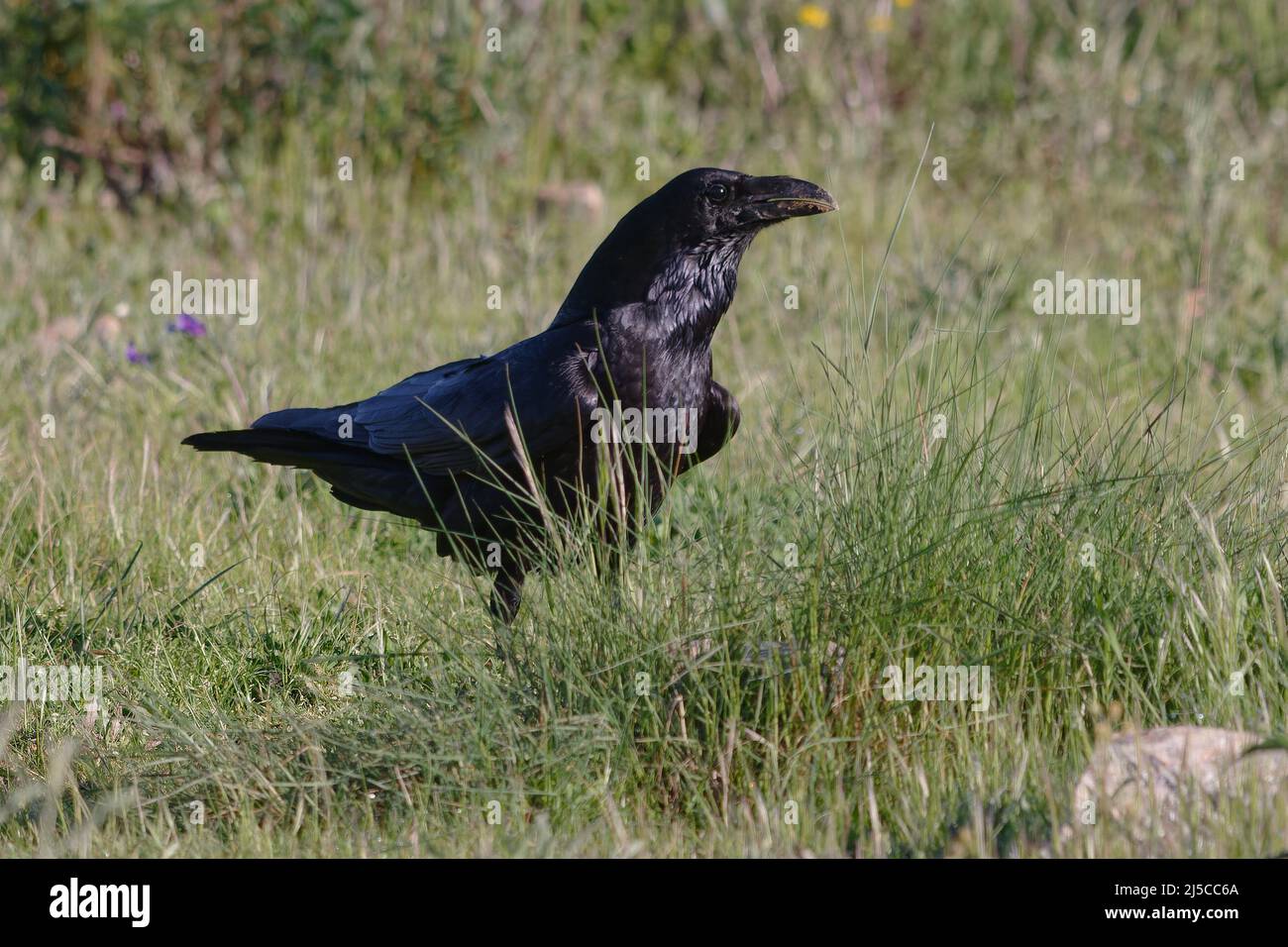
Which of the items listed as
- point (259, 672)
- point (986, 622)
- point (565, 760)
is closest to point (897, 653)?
point (986, 622)

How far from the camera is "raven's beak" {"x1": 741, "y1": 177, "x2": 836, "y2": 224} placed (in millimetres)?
4160

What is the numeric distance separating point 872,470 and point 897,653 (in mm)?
437

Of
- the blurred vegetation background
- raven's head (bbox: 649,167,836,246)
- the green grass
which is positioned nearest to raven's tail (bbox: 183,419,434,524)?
the green grass

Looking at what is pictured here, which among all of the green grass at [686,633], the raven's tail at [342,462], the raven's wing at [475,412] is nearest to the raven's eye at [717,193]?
the green grass at [686,633]

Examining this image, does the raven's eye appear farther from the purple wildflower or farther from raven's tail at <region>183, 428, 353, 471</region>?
the purple wildflower

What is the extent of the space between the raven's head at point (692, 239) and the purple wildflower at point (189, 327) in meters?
1.80

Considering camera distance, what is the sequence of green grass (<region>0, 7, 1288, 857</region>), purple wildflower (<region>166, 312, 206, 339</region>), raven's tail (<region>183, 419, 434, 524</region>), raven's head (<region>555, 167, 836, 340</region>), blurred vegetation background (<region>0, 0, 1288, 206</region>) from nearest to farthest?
1. green grass (<region>0, 7, 1288, 857</region>)
2. raven's head (<region>555, 167, 836, 340</region>)
3. raven's tail (<region>183, 419, 434, 524</region>)
4. purple wildflower (<region>166, 312, 206, 339</region>)
5. blurred vegetation background (<region>0, 0, 1288, 206</region>)

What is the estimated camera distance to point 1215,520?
343cm

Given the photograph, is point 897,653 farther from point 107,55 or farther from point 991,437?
point 107,55

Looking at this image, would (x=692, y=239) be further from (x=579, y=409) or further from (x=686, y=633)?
(x=686, y=633)

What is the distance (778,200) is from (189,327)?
2284mm

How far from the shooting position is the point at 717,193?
164 inches

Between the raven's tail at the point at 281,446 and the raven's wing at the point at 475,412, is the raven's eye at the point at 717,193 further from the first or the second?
the raven's tail at the point at 281,446

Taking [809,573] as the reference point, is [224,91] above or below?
above
